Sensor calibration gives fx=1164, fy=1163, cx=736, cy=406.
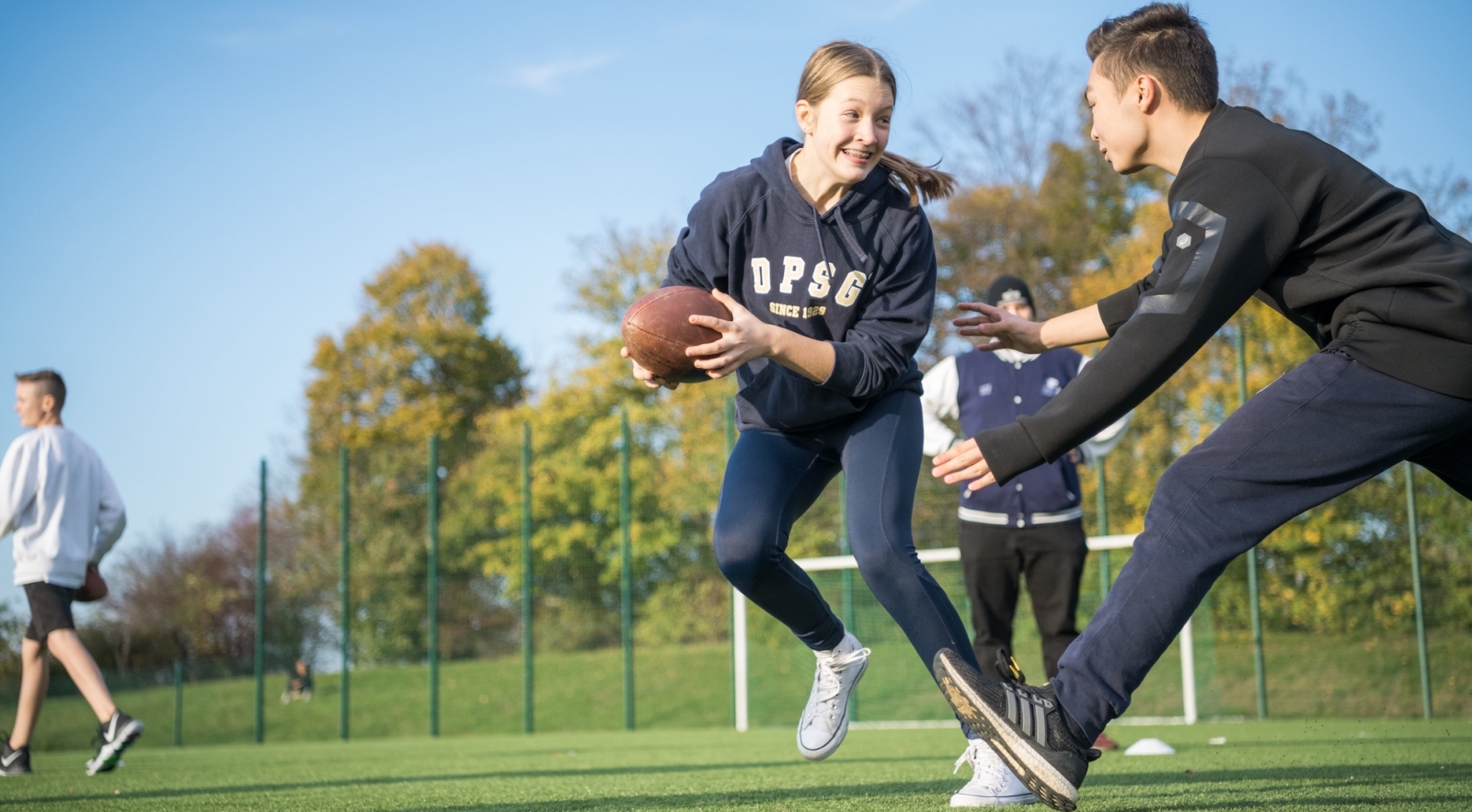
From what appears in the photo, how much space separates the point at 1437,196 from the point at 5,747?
18.7m

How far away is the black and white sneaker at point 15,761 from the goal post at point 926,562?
17.0 feet

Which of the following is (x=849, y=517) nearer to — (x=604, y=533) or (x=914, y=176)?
(x=914, y=176)

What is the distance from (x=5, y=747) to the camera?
241 inches

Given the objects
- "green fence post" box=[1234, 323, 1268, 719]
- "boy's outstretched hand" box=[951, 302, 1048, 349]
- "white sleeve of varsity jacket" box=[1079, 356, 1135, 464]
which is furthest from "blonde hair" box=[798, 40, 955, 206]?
"green fence post" box=[1234, 323, 1268, 719]

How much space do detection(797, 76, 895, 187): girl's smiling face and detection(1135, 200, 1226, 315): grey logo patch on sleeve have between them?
4.11 ft

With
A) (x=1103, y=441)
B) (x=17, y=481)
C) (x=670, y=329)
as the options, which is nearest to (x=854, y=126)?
(x=670, y=329)

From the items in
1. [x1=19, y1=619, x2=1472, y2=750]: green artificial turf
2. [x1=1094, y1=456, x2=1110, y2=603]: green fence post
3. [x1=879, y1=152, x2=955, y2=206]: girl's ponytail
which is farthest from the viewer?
[x1=1094, y1=456, x2=1110, y2=603]: green fence post

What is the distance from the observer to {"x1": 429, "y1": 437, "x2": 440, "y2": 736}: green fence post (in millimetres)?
13055

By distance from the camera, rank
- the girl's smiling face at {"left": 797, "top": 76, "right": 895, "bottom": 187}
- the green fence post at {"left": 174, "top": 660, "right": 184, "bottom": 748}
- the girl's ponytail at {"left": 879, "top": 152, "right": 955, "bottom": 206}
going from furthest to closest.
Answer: the green fence post at {"left": 174, "top": 660, "right": 184, "bottom": 748}, the girl's ponytail at {"left": 879, "top": 152, "right": 955, "bottom": 206}, the girl's smiling face at {"left": 797, "top": 76, "right": 895, "bottom": 187}

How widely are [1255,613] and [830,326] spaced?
822cm

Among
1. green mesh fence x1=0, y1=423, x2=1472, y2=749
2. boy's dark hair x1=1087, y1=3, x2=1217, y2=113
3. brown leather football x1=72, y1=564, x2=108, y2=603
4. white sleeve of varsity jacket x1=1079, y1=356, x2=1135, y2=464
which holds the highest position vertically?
boy's dark hair x1=1087, y1=3, x2=1217, y2=113

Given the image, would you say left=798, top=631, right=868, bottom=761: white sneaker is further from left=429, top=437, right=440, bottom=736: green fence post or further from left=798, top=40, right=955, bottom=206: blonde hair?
left=429, top=437, right=440, bottom=736: green fence post

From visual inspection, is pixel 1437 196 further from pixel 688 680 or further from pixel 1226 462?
pixel 1226 462

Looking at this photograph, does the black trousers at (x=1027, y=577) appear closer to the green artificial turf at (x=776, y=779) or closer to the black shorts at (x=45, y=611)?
the green artificial turf at (x=776, y=779)
